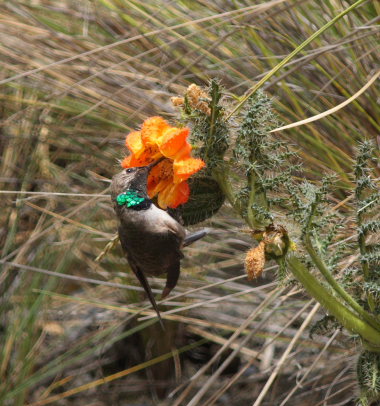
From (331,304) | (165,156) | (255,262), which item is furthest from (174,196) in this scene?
(331,304)

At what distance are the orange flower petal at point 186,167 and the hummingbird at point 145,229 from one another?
11cm

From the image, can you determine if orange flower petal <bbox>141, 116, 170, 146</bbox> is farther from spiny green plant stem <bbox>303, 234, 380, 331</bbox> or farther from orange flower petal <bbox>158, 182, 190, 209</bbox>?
spiny green plant stem <bbox>303, 234, 380, 331</bbox>

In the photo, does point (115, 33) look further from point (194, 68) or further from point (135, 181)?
point (135, 181)

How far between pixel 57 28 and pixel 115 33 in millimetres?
182

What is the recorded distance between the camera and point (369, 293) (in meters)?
1.08

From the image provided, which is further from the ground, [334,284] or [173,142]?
[173,142]

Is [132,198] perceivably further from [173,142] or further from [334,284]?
[334,284]

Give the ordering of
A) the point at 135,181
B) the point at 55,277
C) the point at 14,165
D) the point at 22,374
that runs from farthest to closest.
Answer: the point at 14,165, the point at 55,277, the point at 22,374, the point at 135,181

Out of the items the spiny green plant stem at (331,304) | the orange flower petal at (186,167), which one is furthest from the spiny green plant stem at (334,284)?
the orange flower petal at (186,167)

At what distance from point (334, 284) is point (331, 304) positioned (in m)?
0.04

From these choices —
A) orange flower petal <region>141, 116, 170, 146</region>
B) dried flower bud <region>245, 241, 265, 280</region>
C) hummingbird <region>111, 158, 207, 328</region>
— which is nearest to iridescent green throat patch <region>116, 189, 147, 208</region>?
hummingbird <region>111, 158, 207, 328</region>

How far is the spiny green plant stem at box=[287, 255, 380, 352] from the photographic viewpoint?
1058 mm

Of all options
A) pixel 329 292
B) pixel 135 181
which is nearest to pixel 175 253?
pixel 135 181

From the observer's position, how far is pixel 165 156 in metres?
1.01
